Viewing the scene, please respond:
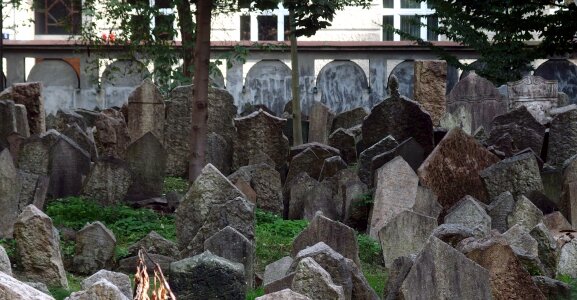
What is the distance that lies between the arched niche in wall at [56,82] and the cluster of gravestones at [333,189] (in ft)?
20.0

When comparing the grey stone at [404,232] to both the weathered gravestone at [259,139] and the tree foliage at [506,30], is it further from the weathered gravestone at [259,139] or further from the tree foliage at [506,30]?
the tree foliage at [506,30]

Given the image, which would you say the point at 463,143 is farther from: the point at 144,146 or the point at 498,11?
the point at 498,11

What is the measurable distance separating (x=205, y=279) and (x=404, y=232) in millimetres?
2930

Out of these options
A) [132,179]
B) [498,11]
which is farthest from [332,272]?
[498,11]

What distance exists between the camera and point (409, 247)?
10070 millimetres

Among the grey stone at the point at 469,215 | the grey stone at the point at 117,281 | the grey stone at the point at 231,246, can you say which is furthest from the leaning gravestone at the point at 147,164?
the grey stone at the point at 117,281

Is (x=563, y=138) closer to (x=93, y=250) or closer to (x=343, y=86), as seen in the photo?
(x=93, y=250)

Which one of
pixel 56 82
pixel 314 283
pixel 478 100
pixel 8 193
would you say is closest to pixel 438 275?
pixel 314 283

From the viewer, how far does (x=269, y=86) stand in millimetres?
24062

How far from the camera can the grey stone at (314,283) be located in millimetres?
7207

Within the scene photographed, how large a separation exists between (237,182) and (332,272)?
14.7ft

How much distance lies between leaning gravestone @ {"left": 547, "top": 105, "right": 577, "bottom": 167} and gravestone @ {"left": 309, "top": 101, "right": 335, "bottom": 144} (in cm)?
388

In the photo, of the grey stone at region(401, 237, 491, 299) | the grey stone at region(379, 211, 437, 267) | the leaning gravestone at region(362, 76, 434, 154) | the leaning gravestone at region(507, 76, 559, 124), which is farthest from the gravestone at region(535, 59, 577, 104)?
the grey stone at region(401, 237, 491, 299)

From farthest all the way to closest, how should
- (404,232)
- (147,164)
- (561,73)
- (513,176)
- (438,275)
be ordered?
1. (561,73)
2. (147,164)
3. (513,176)
4. (404,232)
5. (438,275)
